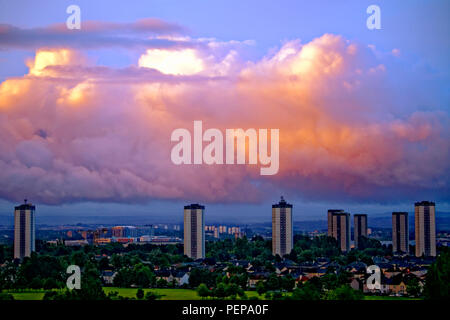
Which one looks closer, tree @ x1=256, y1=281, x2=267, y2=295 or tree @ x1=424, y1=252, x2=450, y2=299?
tree @ x1=424, y1=252, x2=450, y2=299

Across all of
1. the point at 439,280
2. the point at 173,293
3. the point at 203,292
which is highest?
the point at 439,280

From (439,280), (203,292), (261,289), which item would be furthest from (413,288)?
(203,292)

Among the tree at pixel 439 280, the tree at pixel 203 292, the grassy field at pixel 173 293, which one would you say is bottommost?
the grassy field at pixel 173 293

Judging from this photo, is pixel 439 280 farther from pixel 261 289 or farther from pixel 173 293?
pixel 173 293

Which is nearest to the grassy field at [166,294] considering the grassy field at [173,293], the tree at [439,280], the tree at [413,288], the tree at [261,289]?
the grassy field at [173,293]

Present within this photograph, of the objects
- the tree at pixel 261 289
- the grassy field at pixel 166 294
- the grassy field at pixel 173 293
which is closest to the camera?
the grassy field at pixel 166 294

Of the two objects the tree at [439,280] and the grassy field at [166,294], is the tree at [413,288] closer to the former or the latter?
the grassy field at [166,294]

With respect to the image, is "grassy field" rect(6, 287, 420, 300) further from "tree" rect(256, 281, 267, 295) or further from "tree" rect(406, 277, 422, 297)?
"tree" rect(406, 277, 422, 297)

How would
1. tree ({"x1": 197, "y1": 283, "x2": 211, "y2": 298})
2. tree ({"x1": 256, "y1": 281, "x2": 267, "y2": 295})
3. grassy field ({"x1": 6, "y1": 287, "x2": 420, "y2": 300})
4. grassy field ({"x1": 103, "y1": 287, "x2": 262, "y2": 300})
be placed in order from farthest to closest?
tree ({"x1": 256, "y1": 281, "x2": 267, "y2": 295}), tree ({"x1": 197, "y1": 283, "x2": 211, "y2": 298}), grassy field ({"x1": 103, "y1": 287, "x2": 262, "y2": 300}), grassy field ({"x1": 6, "y1": 287, "x2": 420, "y2": 300})

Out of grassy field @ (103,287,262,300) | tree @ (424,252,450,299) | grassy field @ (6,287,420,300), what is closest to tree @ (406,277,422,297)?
grassy field @ (6,287,420,300)

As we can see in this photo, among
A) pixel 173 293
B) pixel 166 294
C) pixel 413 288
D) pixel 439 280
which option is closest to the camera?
pixel 439 280
